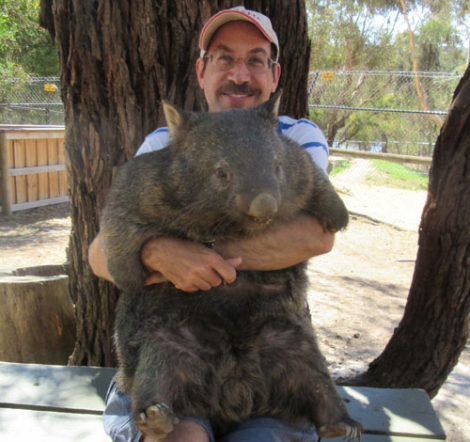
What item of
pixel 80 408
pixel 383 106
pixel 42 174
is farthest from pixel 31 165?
pixel 383 106

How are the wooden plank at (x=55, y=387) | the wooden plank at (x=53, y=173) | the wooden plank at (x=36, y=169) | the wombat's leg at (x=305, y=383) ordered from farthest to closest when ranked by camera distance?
the wooden plank at (x=53, y=173), the wooden plank at (x=36, y=169), the wooden plank at (x=55, y=387), the wombat's leg at (x=305, y=383)

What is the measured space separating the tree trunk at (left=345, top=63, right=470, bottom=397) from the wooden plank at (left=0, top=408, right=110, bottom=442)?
200 centimetres

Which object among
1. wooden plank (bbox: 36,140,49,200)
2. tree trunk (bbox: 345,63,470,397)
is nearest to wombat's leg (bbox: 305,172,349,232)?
tree trunk (bbox: 345,63,470,397)

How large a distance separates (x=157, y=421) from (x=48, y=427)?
0.83 metres

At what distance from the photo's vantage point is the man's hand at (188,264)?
7.48 ft

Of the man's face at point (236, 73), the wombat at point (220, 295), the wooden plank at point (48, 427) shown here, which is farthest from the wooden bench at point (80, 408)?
the man's face at point (236, 73)

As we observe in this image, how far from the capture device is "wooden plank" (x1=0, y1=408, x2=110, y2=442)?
2.43 metres

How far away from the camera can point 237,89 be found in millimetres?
2879

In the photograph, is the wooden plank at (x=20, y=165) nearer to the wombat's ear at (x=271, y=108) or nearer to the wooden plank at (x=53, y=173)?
the wooden plank at (x=53, y=173)

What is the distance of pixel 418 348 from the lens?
365 centimetres

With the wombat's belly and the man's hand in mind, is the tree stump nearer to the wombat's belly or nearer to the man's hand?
the wombat's belly

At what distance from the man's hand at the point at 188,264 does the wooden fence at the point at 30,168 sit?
7.88 metres

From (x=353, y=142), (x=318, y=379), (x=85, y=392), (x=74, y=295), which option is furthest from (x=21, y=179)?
(x=353, y=142)

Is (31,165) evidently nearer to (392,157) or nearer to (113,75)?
(392,157)
